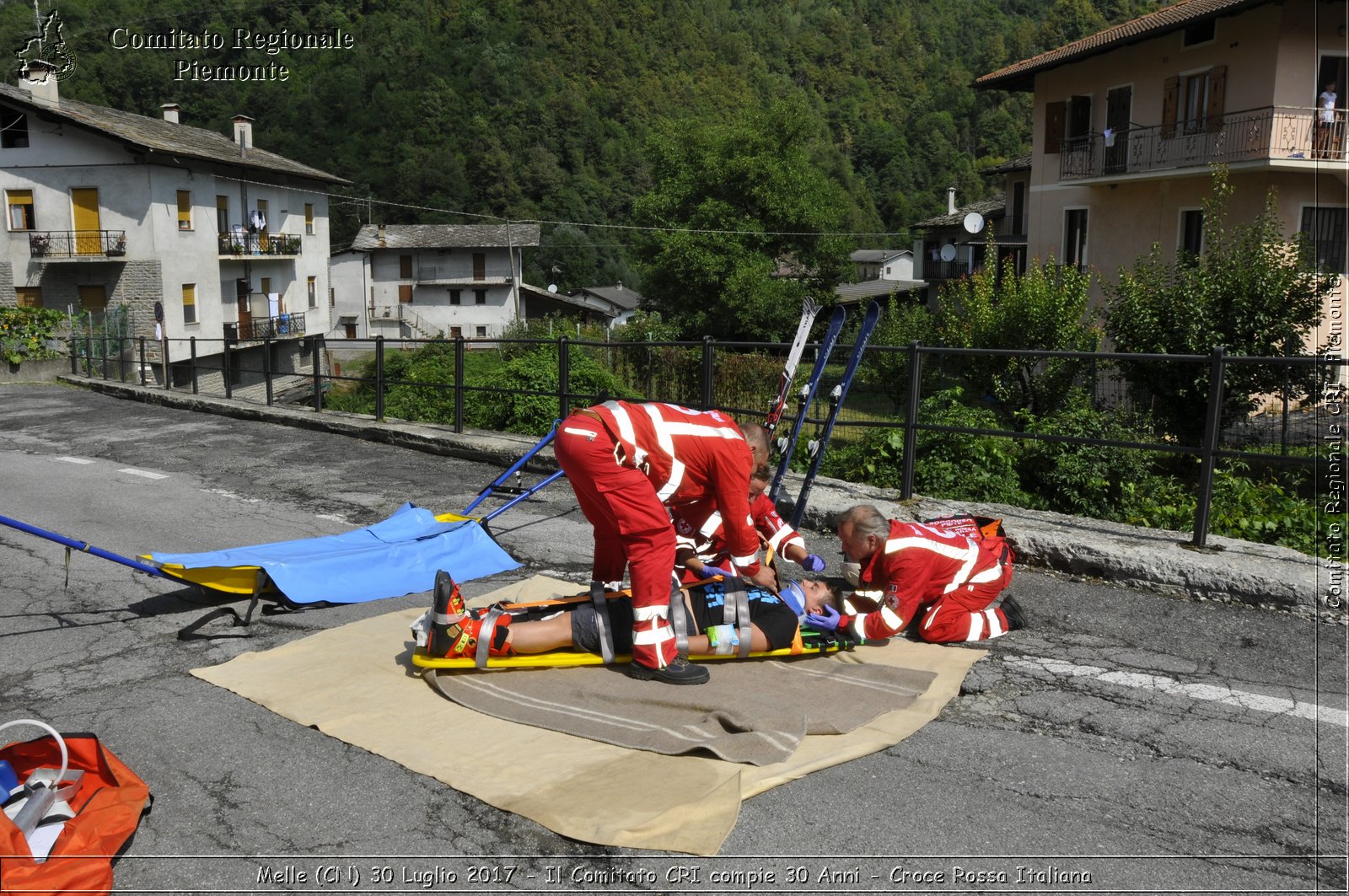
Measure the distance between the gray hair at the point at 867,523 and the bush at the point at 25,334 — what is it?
2393cm

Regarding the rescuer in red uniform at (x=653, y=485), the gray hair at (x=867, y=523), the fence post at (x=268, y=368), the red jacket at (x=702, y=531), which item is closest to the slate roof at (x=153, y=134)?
the fence post at (x=268, y=368)

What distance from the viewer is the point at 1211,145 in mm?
23734

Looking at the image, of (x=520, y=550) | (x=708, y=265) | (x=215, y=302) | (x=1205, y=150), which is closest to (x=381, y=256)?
(x=215, y=302)

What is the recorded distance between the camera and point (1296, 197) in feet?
73.9

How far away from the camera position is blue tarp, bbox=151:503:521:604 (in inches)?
231

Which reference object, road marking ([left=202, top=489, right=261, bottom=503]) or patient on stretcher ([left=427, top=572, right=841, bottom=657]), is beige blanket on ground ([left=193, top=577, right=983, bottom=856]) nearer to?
patient on stretcher ([left=427, top=572, right=841, bottom=657])

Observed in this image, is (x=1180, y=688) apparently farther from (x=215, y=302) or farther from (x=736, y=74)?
(x=736, y=74)

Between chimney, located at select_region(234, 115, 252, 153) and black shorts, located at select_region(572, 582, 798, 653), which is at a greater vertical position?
chimney, located at select_region(234, 115, 252, 153)

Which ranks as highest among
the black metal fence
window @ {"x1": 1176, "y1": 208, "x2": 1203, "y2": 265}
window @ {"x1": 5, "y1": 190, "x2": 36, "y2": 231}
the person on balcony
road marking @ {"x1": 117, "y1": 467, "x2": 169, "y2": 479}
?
the person on balcony

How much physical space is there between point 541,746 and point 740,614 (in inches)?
48.9

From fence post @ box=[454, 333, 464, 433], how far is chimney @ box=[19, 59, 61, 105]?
113 ft

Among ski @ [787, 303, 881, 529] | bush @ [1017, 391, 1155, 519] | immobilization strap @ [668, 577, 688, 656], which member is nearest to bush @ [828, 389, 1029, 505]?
bush @ [1017, 391, 1155, 519]

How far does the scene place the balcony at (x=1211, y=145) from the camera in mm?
21844

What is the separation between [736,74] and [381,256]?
6502 centimetres
